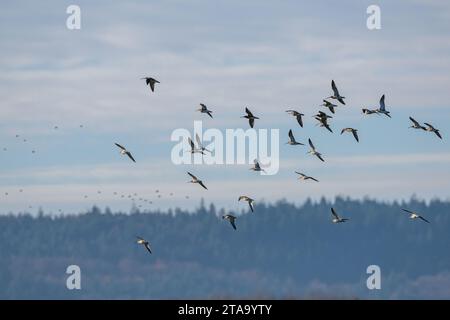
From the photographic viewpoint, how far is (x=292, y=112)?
110062mm
